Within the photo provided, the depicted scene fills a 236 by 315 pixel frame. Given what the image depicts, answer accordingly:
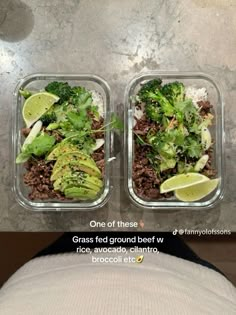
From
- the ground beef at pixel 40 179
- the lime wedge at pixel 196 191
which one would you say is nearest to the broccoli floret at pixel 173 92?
the lime wedge at pixel 196 191


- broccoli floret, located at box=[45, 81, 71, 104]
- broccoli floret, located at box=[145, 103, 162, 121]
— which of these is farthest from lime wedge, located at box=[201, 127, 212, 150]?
broccoli floret, located at box=[45, 81, 71, 104]

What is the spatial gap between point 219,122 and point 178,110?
13cm

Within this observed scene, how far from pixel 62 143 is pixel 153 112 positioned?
22 centimetres

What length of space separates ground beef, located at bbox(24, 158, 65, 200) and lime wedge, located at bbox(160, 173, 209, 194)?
244mm

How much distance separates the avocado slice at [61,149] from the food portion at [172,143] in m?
0.16

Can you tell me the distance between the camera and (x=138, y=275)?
106 cm

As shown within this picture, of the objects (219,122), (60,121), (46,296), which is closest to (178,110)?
(219,122)

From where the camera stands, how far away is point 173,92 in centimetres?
130

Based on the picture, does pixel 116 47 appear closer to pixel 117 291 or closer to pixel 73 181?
pixel 73 181

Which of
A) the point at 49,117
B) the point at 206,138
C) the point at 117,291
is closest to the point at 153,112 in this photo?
the point at 206,138

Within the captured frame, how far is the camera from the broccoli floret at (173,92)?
130cm

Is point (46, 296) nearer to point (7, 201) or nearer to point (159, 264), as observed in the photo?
point (159, 264)

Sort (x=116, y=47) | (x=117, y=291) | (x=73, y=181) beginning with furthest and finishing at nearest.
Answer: (x=116, y=47), (x=73, y=181), (x=117, y=291)

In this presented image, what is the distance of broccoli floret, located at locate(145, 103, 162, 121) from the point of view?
129 centimetres
